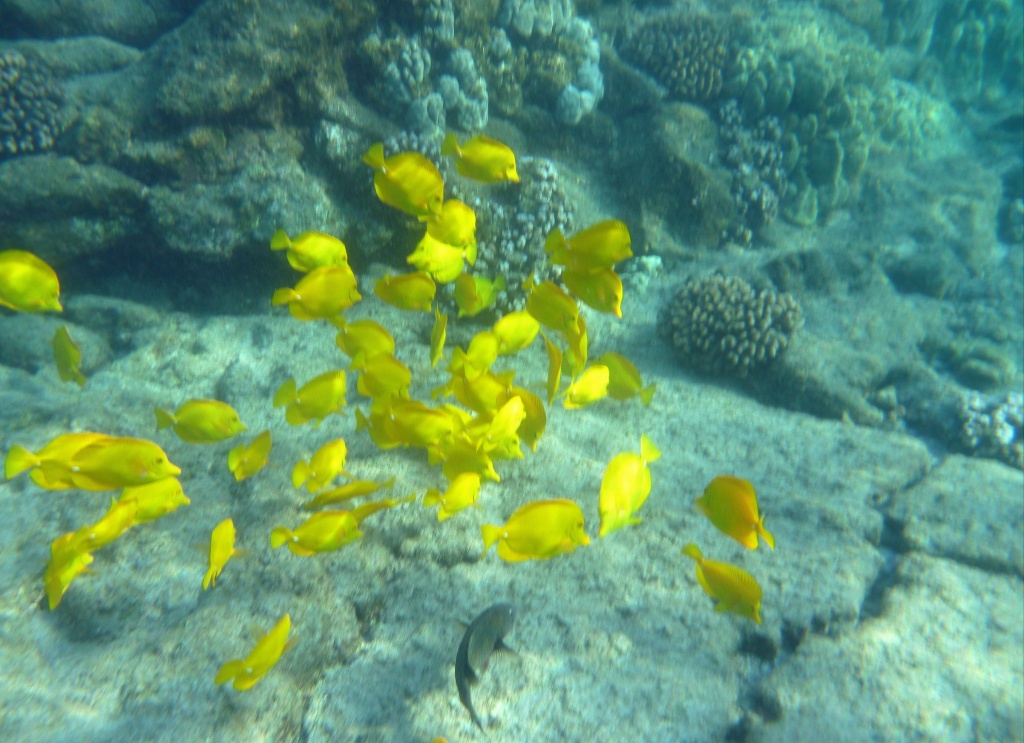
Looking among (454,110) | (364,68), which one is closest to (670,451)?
(454,110)

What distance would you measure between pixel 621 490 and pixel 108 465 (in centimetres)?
246

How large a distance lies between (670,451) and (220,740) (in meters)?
3.73

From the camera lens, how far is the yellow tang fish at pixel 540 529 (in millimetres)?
2449

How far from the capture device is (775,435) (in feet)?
16.8

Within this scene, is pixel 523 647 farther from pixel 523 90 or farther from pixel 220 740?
pixel 523 90

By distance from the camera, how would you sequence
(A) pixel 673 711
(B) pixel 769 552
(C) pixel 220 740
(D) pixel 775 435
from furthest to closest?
(D) pixel 775 435 < (B) pixel 769 552 < (A) pixel 673 711 < (C) pixel 220 740

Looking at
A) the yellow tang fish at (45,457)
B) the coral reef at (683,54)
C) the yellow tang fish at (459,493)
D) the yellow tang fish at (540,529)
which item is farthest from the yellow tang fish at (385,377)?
the coral reef at (683,54)

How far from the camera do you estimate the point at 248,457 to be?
3277 mm

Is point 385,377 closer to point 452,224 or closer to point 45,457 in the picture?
point 452,224


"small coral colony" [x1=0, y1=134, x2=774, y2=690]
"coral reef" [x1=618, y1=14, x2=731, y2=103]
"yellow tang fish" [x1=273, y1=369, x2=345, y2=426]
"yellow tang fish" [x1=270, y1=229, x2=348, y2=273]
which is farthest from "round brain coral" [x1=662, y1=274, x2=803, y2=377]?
"coral reef" [x1=618, y1=14, x2=731, y2=103]

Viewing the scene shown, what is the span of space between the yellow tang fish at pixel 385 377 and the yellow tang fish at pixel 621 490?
1.34 m

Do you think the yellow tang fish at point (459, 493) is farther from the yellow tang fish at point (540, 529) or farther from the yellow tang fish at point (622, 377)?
the yellow tang fish at point (622, 377)

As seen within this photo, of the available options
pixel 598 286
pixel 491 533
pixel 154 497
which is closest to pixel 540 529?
pixel 491 533

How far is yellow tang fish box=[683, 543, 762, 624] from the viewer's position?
8.47 ft
